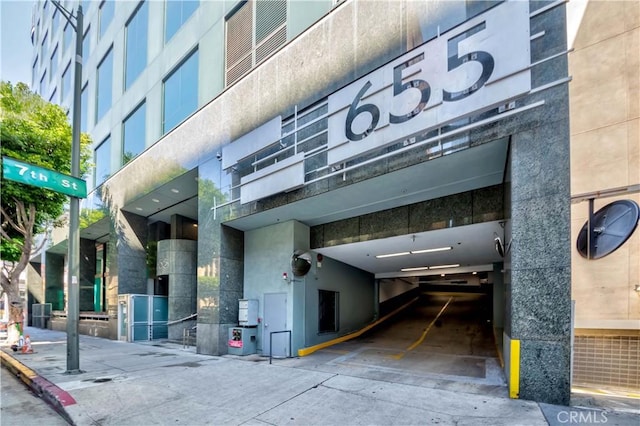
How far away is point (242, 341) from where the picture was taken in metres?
11.2

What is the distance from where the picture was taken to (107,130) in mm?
20047

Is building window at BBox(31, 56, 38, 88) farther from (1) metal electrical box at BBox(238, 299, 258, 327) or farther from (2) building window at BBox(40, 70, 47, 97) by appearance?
(1) metal electrical box at BBox(238, 299, 258, 327)

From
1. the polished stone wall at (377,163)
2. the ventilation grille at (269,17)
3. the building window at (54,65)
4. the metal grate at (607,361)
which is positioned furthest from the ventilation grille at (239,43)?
the building window at (54,65)

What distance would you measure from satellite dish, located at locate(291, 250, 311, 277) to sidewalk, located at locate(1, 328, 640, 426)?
263 centimetres

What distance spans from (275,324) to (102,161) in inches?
614

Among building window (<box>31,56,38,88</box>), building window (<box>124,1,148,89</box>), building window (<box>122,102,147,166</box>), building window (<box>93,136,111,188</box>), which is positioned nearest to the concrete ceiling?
building window (<box>122,102,147,166</box>)

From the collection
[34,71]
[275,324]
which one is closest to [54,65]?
[34,71]

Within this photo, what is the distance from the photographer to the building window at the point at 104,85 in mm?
20477

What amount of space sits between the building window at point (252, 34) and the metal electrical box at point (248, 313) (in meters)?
7.18

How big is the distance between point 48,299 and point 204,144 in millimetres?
25090

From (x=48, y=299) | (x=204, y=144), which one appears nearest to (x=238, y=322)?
(x=204, y=144)

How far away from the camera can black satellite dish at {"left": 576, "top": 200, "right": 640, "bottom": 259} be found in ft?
25.8

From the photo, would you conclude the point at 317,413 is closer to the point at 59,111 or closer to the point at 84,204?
the point at 59,111

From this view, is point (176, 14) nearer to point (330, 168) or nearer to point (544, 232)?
point (330, 168)
